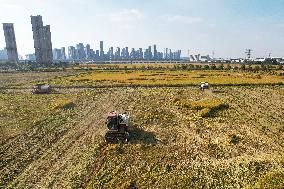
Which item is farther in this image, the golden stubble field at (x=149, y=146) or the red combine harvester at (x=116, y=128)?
the red combine harvester at (x=116, y=128)

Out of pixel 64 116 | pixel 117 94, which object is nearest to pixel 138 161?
pixel 64 116

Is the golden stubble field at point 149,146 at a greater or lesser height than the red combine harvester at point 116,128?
lesser

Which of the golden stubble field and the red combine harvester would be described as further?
the red combine harvester

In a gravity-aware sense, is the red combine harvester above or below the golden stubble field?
above

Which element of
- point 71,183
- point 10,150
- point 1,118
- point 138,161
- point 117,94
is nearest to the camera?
point 71,183

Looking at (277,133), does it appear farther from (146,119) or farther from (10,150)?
(10,150)
